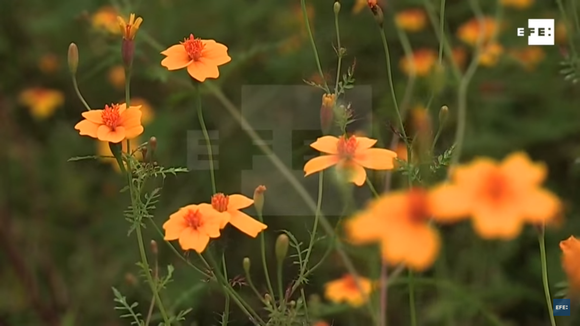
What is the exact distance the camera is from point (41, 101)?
1878mm

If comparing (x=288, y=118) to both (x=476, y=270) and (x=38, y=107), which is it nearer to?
(x=476, y=270)

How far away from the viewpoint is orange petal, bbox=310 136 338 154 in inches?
24.5

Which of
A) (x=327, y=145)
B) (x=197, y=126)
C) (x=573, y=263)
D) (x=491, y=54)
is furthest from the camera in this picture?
(x=197, y=126)

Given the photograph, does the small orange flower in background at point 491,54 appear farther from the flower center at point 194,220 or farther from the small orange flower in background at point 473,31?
the flower center at point 194,220

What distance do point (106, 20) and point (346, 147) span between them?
954mm

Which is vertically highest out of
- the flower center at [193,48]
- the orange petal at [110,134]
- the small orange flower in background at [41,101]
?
the flower center at [193,48]

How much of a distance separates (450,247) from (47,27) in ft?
3.15

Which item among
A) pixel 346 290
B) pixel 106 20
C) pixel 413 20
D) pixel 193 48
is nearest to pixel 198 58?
pixel 193 48

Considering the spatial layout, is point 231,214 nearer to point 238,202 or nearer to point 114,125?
point 238,202

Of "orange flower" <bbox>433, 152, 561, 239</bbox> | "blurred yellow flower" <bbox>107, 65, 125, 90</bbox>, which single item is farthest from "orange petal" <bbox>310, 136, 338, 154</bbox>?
"blurred yellow flower" <bbox>107, 65, 125, 90</bbox>

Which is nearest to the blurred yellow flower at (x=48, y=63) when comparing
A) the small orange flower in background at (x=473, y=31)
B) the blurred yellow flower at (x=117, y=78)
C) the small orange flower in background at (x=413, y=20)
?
the blurred yellow flower at (x=117, y=78)

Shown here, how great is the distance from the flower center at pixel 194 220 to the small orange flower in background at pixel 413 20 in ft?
4.14

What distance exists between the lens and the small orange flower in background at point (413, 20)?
1.78 m

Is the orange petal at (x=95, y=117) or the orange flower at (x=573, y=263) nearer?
the orange flower at (x=573, y=263)
